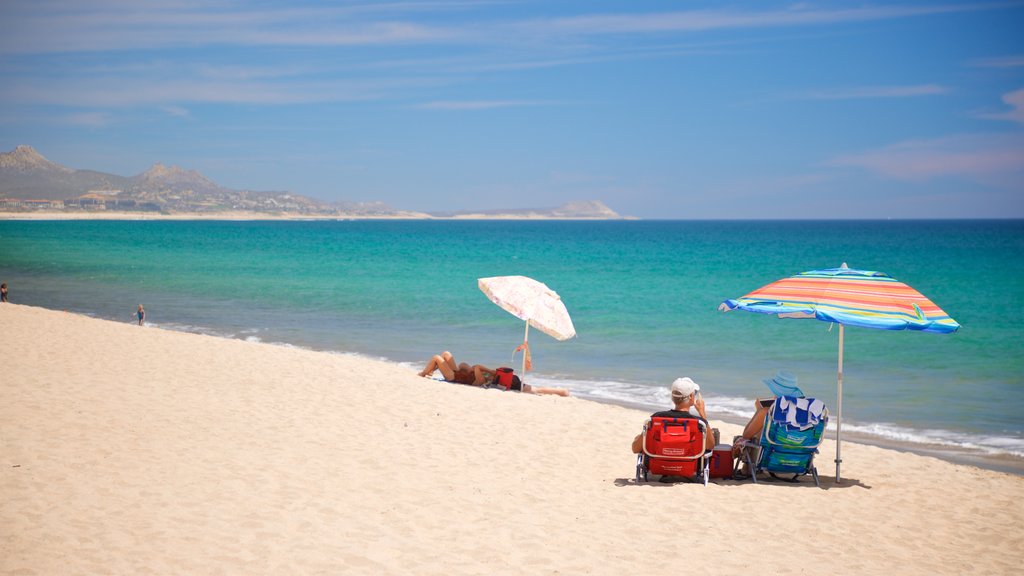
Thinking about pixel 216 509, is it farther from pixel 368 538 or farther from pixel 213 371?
pixel 213 371

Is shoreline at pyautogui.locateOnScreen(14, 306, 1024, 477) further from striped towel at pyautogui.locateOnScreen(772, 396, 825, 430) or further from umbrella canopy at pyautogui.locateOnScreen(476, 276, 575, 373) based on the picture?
striped towel at pyautogui.locateOnScreen(772, 396, 825, 430)

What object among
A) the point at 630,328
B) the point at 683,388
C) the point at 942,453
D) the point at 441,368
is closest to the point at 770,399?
the point at 683,388

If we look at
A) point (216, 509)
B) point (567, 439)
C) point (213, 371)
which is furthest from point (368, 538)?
point (213, 371)

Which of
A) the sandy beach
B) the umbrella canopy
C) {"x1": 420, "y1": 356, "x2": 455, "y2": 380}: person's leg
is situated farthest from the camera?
{"x1": 420, "y1": 356, "x2": 455, "y2": 380}: person's leg

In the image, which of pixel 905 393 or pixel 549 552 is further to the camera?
pixel 905 393

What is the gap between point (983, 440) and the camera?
11.3m

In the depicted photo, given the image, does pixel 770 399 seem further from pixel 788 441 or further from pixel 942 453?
pixel 942 453

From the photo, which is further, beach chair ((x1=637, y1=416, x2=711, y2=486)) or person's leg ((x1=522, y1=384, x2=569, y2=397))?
person's leg ((x1=522, y1=384, x2=569, y2=397))

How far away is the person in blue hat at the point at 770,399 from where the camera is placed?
301 inches

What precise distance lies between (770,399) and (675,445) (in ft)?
3.65

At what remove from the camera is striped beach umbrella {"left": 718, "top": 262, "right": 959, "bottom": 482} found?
23.3ft

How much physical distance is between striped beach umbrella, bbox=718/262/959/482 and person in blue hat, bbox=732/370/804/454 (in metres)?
0.61

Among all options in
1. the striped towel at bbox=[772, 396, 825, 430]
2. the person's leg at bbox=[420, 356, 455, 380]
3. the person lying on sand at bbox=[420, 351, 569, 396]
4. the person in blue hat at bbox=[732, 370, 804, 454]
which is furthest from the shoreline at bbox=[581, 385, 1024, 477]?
the person's leg at bbox=[420, 356, 455, 380]

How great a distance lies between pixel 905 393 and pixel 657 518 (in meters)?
9.50
